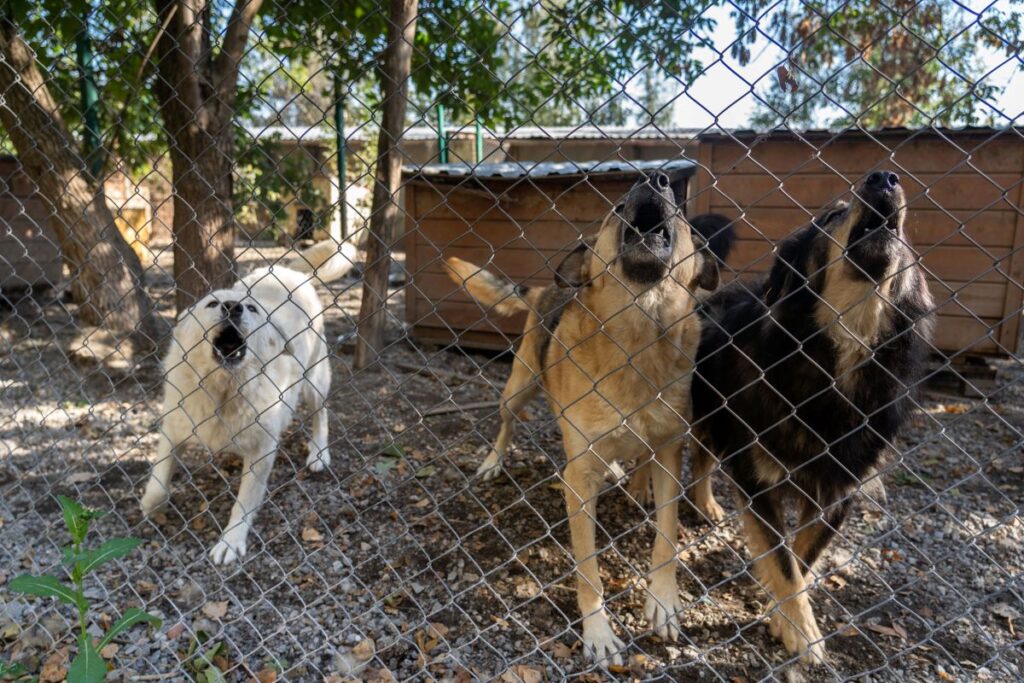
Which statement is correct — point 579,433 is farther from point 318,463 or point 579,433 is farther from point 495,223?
point 495,223

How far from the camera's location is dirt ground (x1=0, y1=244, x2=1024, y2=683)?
2.38 meters

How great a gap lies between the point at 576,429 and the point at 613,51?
3567 mm

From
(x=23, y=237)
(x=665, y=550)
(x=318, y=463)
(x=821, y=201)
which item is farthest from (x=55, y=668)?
(x=23, y=237)

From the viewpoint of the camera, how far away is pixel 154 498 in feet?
11.1

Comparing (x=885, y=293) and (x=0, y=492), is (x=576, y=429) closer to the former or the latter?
(x=885, y=293)

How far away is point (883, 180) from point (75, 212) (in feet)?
16.5

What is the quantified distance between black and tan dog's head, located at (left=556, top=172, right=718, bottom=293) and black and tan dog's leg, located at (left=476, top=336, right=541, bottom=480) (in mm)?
1089

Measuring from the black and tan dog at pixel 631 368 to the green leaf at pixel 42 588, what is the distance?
161 cm

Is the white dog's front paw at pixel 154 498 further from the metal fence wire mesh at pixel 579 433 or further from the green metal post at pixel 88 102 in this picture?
the green metal post at pixel 88 102

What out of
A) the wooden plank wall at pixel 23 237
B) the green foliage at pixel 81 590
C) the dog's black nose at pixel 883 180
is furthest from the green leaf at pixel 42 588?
the wooden plank wall at pixel 23 237

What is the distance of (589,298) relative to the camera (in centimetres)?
267

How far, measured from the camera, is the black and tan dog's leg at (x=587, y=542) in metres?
2.53

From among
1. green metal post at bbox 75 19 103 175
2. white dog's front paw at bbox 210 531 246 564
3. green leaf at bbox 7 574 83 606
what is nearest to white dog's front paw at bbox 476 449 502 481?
white dog's front paw at bbox 210 531 246 564

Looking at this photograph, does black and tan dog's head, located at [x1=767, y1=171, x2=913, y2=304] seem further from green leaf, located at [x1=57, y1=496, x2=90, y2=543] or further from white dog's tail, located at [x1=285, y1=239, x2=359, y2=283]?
white dog's tail, located at [x1=285, y1=239, x2=359, y2=283]
